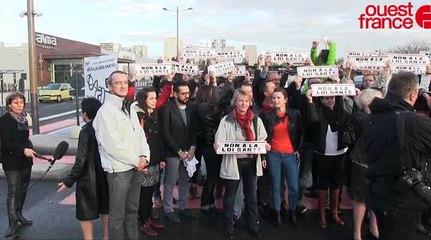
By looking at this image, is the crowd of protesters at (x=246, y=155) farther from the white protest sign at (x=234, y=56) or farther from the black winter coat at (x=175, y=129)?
the white protest sign at (x=234, y=56)

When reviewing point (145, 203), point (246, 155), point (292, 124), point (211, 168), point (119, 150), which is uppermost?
point (292, 124)

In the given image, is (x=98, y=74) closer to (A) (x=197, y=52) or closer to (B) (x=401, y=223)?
(A) (x=197, y=52)

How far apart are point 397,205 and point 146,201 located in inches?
117

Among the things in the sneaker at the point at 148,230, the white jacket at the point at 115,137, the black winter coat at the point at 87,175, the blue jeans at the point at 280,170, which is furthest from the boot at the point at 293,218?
the black winter coat at the point at 87,175

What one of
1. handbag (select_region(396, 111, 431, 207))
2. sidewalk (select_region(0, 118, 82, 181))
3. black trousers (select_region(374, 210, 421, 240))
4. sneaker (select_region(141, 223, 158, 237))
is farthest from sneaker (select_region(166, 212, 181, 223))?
handbag (select_region(396, 111, 431, 207))

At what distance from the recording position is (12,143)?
501 cm

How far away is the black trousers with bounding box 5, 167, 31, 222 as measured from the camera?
16.8 ft

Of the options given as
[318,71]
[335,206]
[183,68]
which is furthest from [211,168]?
[183,68]

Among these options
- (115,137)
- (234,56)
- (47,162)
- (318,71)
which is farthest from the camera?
(234,56)

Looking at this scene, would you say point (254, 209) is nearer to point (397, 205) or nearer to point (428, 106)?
point (397, 205)

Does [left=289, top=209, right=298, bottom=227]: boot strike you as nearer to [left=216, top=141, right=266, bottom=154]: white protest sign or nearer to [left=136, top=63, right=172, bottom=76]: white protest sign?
[left=216, top=141, right=266, bottom=154]: white protest sign

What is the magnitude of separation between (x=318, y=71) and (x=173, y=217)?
9.56 feet

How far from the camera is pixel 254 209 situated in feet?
16.9

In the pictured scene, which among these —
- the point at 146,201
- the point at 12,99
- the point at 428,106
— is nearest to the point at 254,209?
→ the point at 146,201
